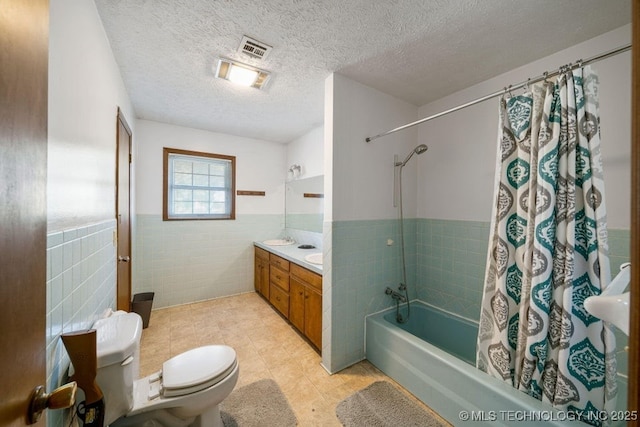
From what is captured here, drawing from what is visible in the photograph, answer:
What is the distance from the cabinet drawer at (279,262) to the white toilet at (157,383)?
127 centimetres

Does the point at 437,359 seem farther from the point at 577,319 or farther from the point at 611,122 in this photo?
the point at 611,122

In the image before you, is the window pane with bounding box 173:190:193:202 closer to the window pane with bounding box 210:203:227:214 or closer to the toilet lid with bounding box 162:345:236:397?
the window pane with bounding box 210:203:227:214

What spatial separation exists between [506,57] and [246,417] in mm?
3040

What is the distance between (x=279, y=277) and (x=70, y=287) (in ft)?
6.38

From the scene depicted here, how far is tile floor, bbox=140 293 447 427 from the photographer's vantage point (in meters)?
1.65

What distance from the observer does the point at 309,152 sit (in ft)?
10.8

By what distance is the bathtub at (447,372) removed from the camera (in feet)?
3.94

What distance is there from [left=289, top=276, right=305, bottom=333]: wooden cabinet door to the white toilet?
3.29ft

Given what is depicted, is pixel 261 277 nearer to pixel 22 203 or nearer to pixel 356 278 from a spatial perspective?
pixel 356 278

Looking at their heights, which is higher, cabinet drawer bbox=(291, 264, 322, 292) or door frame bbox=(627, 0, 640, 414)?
door frame bbox=(627, 0, 640, 414)

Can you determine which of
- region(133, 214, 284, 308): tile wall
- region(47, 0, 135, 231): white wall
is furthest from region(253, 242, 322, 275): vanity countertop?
region(47, 0, 135, 231): white wall

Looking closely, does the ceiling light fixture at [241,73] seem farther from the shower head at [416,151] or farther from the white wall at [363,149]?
the shower head at [416,151]

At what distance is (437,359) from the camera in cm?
151

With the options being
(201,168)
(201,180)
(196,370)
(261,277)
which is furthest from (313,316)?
(201,168)
